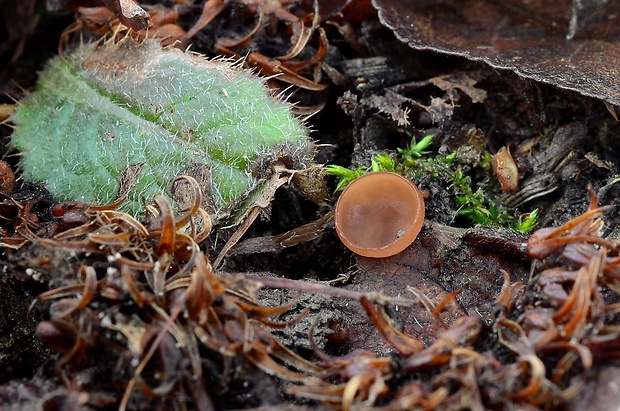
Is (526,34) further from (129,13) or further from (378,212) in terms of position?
(129,13)

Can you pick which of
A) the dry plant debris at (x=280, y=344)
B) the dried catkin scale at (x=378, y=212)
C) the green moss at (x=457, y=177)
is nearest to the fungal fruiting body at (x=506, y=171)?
the green moss at (x=457, y=177)

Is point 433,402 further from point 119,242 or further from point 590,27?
point 590,27

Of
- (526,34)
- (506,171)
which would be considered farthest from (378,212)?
(526,34)

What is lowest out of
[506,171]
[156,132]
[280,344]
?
[506,171]

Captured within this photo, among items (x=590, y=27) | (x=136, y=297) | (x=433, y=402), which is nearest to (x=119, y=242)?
(x=136, y=297)

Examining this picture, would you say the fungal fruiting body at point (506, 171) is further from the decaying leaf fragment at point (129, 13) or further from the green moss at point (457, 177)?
the decaying leaf fragment at point (129, 13)

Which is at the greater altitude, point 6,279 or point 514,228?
point 6,279

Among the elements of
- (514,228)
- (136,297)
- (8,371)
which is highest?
(136,297)
